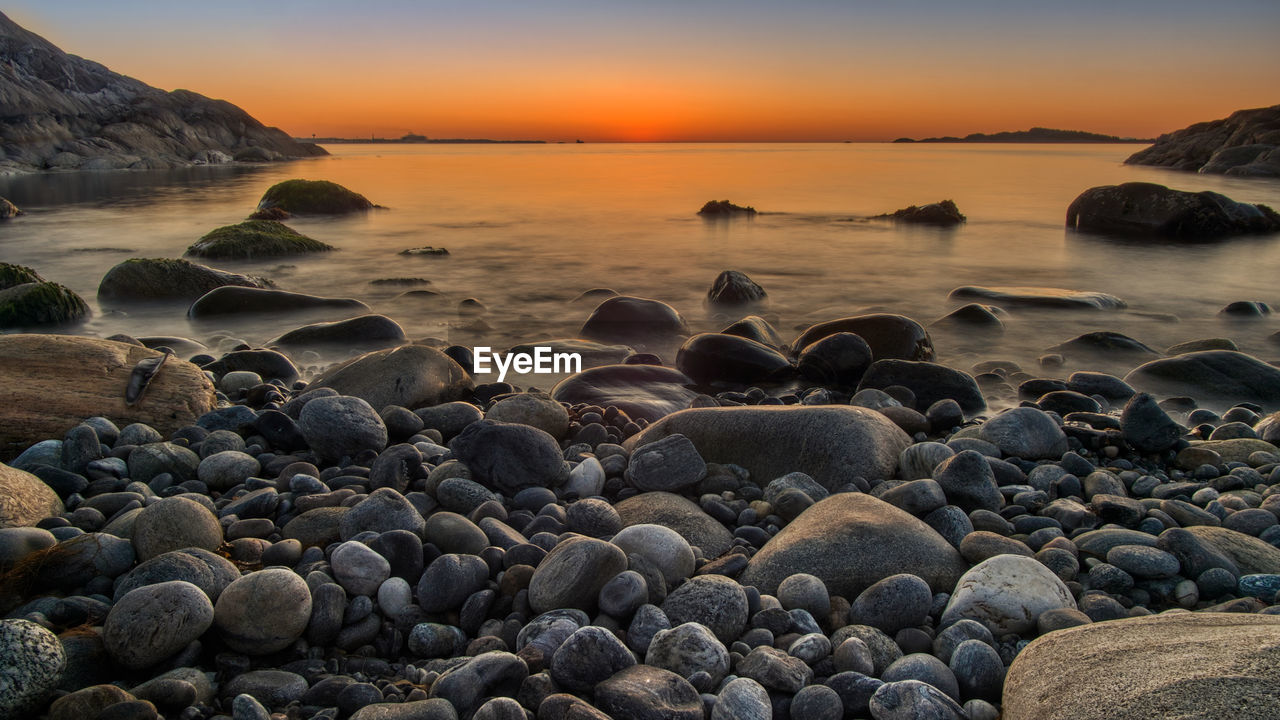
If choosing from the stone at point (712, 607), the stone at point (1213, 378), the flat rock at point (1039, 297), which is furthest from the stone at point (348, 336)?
the flat rock at point (1039, 297)

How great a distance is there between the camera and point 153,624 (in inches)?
79.2

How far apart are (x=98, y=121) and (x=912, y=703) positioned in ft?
234

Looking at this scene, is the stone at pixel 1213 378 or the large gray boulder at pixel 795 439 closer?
the large gray boulder at pixel 795 439

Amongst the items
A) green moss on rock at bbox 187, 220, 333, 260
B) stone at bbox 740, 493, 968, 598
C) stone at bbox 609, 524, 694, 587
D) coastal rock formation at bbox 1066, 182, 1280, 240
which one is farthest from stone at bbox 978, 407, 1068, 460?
coastal rock formation at bbox 1066, 182, 1280, 240

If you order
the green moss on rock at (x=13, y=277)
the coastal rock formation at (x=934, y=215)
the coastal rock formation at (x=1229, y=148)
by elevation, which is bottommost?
the green moss on rock at (x=13, y=277)

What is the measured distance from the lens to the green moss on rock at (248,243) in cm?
1236

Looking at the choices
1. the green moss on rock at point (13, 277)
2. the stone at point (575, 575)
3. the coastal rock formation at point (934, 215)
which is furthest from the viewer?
the coastal rock formation at point (934, 215)

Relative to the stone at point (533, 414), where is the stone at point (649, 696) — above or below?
below

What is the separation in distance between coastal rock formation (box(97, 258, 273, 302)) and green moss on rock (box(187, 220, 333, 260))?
3.29 m

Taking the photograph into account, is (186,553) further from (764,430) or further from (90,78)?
(90,78)

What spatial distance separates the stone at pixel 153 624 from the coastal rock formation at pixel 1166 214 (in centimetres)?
1842

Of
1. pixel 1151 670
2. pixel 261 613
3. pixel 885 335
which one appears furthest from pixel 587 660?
pixel 885 335

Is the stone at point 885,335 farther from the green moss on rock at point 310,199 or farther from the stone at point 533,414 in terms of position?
the green moss on rock at point 310,199

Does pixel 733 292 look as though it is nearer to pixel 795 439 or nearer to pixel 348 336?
pixel 348 336
